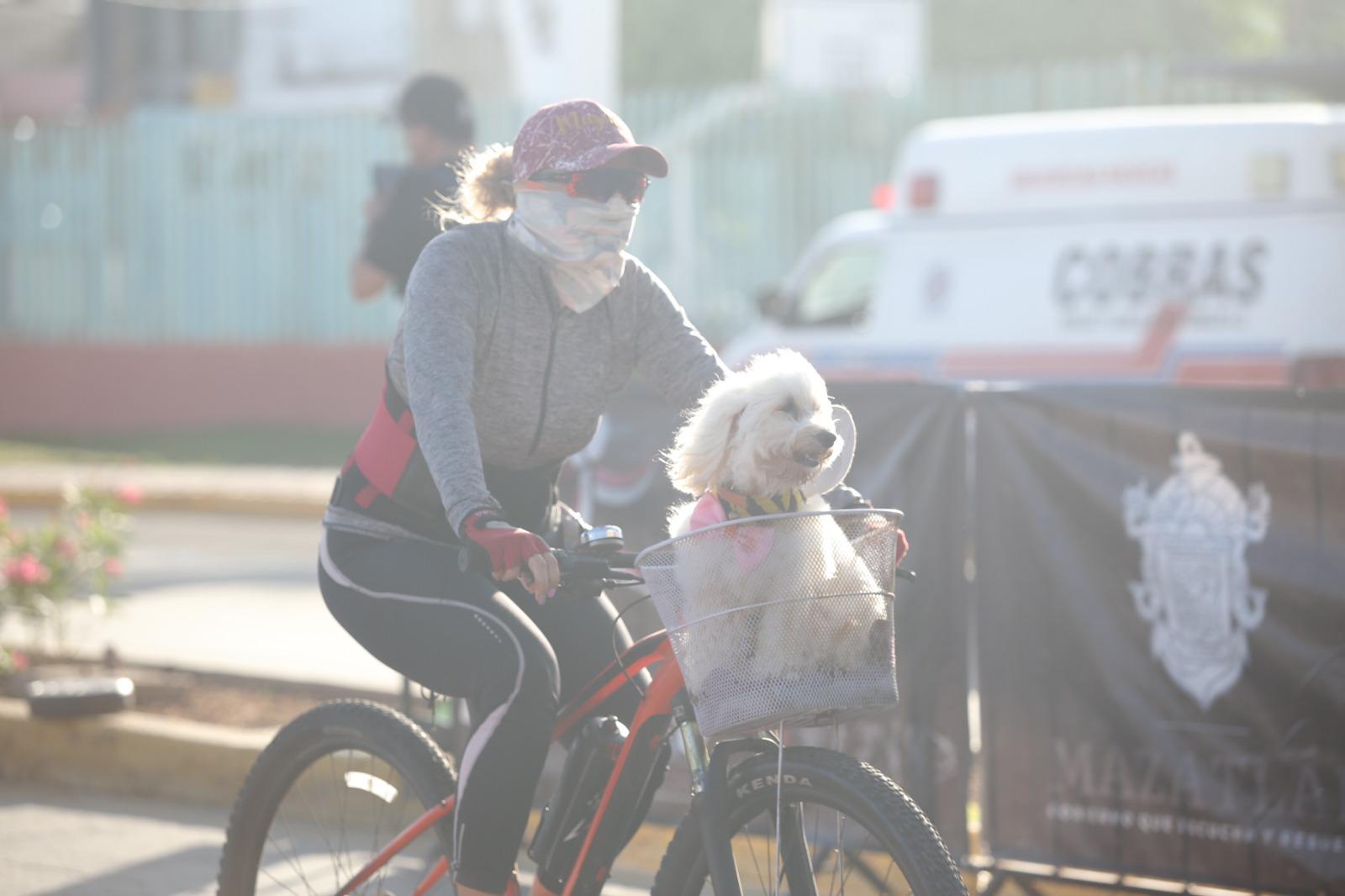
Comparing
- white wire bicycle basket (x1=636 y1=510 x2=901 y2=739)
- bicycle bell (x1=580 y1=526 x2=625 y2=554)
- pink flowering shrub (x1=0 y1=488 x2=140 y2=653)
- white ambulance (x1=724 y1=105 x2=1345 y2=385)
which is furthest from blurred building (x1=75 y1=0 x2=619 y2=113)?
white wire bicycle basket (x1=636 y1=510 x2=901 y2=739)

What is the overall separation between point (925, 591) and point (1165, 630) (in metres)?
0.70

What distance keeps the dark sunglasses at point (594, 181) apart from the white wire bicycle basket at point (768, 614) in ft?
2.71

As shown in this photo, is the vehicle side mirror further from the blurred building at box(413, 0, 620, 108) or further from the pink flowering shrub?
the blurred building at box(413, 0, 620, 108)

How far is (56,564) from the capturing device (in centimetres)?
748

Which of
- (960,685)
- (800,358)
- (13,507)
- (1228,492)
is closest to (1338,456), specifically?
(1228,492)

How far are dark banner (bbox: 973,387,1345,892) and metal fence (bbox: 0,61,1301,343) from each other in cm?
1376

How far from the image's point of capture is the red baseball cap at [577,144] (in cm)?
340

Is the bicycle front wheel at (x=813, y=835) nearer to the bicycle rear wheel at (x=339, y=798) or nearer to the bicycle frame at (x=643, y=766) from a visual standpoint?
the bicycle frame at (x=643, y=766)

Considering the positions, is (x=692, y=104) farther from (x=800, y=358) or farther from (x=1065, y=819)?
(x=800, y=358)

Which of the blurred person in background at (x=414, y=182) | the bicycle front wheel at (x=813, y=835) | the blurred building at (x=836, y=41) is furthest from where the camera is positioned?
the blurred building at (x=836, y=41)

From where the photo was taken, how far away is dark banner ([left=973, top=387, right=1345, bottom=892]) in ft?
15.7

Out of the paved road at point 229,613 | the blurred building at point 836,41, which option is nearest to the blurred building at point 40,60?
the blurred building at point 836,41

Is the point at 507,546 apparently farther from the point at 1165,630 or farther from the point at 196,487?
the point at 196,487

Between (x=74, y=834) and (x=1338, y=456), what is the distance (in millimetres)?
4174
